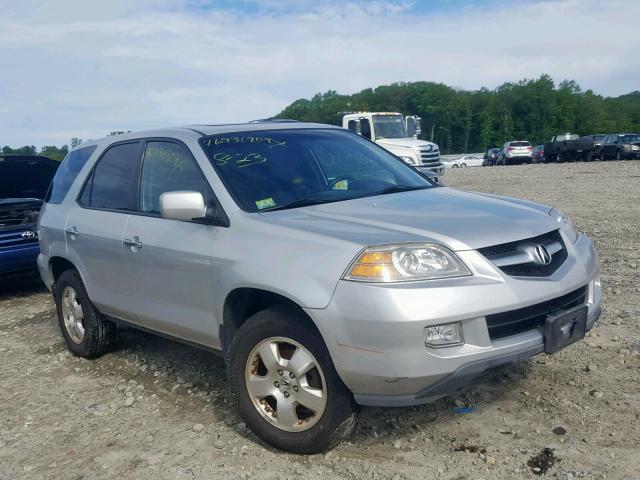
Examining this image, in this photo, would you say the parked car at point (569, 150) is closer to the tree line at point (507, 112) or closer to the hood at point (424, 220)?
the hood at point (424, 220)

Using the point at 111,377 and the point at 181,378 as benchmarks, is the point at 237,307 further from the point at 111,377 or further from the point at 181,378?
the point at 111,377

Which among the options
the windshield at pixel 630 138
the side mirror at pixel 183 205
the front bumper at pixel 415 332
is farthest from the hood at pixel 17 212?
the windshield at pixel 630 138

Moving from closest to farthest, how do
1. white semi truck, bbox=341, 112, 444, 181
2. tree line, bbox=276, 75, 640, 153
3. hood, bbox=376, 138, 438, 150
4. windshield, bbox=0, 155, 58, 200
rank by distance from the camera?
windshield, bbox=0, 155, 58, 200 < white semi truck, bbox=341, 112, 444, 181 < hood, bbox=376, 138, 438, 150 < tree line, bbox=276, 75, 640, 153

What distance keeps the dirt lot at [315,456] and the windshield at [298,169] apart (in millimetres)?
1334

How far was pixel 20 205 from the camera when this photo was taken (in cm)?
812

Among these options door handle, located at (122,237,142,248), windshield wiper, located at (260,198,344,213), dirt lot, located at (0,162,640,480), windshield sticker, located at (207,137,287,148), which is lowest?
dirt lot, located at (0,162,640,480)

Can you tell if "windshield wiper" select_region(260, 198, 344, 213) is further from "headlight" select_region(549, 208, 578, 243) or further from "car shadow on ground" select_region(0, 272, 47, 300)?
"car shadow on ground" select_region(0, 272, 47, 300)

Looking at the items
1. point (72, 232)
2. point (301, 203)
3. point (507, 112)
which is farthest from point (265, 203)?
point (507, 112)

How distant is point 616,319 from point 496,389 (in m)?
1.78

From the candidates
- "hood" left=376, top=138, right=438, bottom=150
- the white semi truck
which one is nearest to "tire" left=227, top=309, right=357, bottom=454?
the white semi truck

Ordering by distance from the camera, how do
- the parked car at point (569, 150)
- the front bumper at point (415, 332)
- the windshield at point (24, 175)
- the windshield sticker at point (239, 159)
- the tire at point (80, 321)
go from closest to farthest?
the front bumper at point (415, 332), the windshield sticker at point (239, 159), the tire at point (80, 321), the windshield at point (24, 175), the parked car at point (569, 150)

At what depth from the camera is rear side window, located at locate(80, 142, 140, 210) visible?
15.7 ft

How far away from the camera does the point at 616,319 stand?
5438 millimetres

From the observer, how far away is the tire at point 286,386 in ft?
10.8
